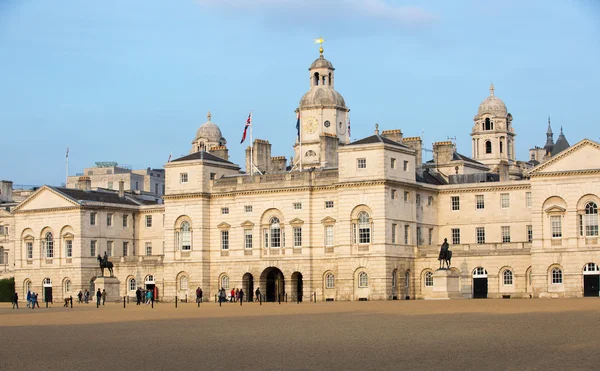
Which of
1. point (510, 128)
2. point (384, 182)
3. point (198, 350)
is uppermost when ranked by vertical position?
point (510, 128)

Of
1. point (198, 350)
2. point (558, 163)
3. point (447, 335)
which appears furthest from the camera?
point (558, 163)

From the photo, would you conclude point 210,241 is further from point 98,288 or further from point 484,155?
point 484,155

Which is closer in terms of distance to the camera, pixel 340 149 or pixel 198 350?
pixel 198 350

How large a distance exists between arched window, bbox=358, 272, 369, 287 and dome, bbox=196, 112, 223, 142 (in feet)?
172

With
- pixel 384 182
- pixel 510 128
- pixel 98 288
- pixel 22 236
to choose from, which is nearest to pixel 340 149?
pixel 384 182

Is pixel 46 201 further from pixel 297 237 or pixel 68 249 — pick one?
pixel 297 237

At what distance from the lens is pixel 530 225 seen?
78562 millimetres

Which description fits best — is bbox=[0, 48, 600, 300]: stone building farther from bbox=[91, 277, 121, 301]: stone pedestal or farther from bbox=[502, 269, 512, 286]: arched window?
bbox=[91, 277, 121, 301]: stone pedestal

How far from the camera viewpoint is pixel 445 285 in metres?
67.3

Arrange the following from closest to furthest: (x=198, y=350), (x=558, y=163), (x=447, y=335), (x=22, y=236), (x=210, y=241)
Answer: (x=198, y=350) < (x=447, y=335) < (x=558, y=163) < (x=210, y=241) < (x=22, y=236)

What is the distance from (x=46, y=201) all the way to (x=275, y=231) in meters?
21.3

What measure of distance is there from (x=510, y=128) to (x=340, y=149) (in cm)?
5346

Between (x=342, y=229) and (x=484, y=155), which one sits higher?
(x=484, y=155)

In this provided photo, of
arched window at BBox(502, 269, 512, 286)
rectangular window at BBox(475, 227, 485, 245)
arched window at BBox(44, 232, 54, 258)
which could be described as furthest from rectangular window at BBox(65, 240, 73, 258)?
arched window at BBox(502, 269, 512, 286)
